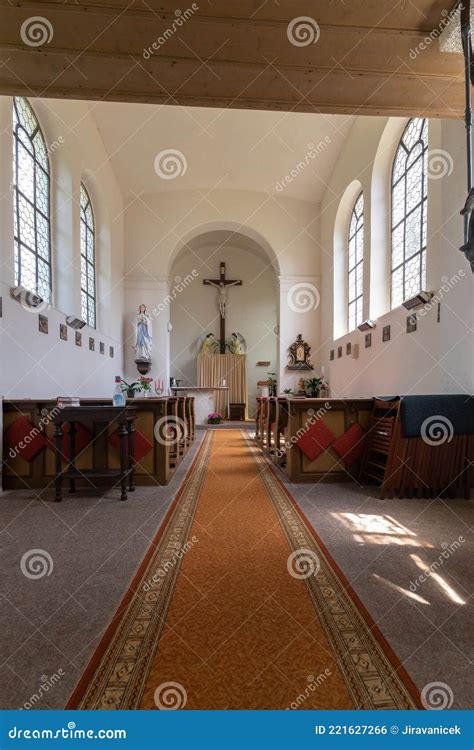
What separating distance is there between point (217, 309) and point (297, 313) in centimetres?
534

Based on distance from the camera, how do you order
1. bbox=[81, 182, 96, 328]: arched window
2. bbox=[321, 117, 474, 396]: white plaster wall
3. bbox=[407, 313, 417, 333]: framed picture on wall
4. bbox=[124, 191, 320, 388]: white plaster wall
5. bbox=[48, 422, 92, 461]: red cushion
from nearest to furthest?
1. bbox=[48, 422, 92, 461]: red cushion
2. bbox=[321, 117, 474, 396]: white plaster wall
3. bbox=[407, 313, 417, 333]: framed picture on wall
4. bbox=[81, 182, 96, 328]: arched window
5. bbox=[124, 191, 320, 388]: white plaster wall

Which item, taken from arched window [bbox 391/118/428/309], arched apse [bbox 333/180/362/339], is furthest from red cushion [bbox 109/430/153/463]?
arched apse [bbox 333/180/362/339]

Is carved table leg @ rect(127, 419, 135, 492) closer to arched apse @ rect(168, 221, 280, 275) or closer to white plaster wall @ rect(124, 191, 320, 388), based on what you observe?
white plaster wall @ rect(124, 191, 320, 388)

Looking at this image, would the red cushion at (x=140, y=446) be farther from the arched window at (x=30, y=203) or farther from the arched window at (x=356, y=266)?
the arched window at (x=356, y=266)

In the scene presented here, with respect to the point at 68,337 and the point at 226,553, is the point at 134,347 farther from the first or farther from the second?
the point at 226,553

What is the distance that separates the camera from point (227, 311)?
16.7 meters

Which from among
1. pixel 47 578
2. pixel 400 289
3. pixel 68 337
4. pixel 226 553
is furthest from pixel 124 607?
pixel 400 289

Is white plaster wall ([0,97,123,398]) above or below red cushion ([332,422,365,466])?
above

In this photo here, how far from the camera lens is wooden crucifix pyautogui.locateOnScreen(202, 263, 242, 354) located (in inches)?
631

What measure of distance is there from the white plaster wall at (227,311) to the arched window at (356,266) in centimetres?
689

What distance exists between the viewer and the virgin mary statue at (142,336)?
1078 cm

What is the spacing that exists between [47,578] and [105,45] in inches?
137

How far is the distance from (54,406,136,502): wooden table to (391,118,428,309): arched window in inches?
192

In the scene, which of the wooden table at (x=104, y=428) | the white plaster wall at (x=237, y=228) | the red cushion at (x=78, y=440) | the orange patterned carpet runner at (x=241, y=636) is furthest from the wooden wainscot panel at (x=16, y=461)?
the white plaster wall at (x=237, y=228)
